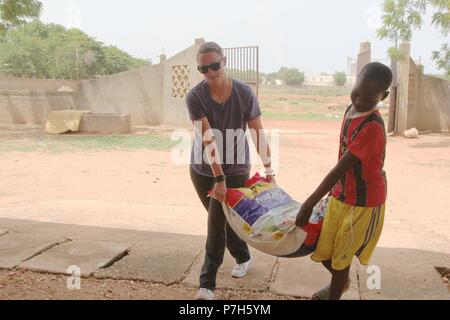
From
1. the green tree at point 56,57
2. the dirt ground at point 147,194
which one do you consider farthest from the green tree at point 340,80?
the dirt ground at point 147,194

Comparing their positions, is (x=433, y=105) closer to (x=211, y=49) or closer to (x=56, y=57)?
(x=211, y=49)

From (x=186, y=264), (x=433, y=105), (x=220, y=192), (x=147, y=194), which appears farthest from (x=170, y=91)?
(x=220, y=192)

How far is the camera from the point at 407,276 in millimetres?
3016

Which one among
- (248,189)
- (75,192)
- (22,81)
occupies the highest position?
(22,81)

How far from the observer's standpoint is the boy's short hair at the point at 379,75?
2.03 m

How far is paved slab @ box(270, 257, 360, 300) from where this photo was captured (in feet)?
9.11

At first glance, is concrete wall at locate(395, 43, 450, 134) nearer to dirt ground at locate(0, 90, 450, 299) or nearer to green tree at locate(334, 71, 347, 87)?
dirt ground at locate(0, 90, 450, 299)

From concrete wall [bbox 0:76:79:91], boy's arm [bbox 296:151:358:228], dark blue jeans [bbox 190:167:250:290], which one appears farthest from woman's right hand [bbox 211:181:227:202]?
concrete wall [bbox 0:76:79:91]

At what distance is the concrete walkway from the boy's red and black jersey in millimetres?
840

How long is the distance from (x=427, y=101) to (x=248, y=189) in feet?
44.1

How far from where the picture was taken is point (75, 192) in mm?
6414

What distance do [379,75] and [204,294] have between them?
4.83 feet
